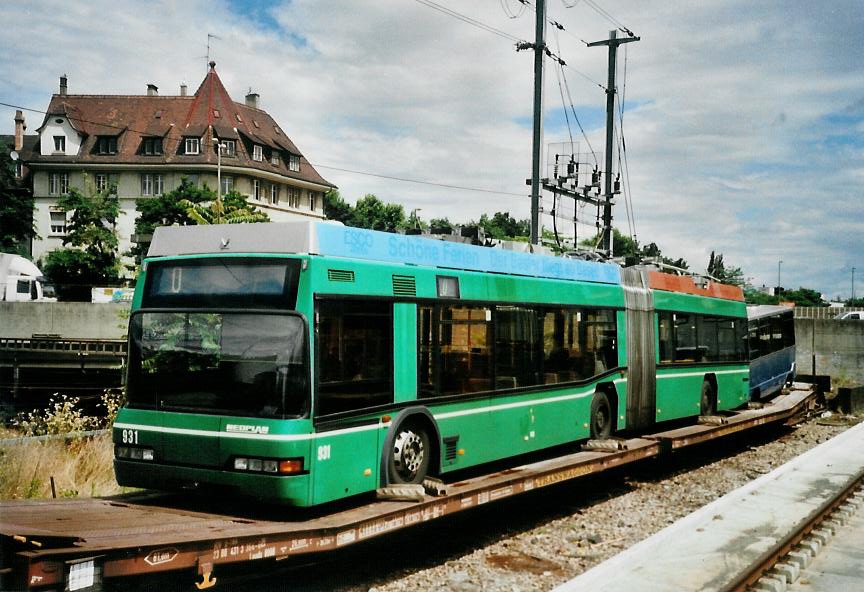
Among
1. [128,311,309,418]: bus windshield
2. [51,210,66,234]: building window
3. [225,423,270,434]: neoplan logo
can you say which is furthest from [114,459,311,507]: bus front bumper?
[51,210,66,234]: building window

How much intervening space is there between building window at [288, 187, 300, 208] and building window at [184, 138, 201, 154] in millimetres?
7685

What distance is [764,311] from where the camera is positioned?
95.3 ft

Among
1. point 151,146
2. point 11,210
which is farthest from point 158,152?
point 11,210

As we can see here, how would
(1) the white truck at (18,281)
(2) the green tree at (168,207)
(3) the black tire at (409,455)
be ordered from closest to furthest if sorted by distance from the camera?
(3) the black tire at (409,455) < (1) the white truck at (18,281) < (2) the green tree at (168,207)

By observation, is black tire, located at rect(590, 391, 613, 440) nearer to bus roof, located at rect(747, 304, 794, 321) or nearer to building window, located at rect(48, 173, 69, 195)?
bus roof, located at rect(747, 304, 794, 321)

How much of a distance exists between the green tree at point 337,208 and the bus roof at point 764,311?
66.0 meters

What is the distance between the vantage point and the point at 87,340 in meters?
33.5

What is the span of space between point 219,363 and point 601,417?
8339 millimetres

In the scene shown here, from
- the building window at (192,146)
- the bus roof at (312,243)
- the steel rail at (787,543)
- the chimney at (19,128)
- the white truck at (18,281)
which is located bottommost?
the steel rail at (787,543)

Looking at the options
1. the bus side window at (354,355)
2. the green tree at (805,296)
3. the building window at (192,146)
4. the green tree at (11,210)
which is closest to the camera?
the bus side window at (354,355)

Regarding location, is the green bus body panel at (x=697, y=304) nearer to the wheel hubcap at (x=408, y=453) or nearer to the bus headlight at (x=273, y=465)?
the wheel hubcap at (x=408, y=453)

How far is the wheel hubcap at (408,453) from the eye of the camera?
9.24m

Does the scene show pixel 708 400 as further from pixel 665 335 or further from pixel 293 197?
pixel 293 197

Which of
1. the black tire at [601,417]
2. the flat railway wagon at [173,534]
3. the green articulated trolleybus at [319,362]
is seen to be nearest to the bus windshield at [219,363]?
the green articulated trolleybus at [319,362]
